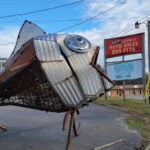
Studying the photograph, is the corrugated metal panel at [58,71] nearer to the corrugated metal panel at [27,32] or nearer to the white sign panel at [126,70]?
the corrugated metal panel at [27,32]

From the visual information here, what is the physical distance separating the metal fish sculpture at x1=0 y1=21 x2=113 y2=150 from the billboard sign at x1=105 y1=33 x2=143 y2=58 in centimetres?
1908

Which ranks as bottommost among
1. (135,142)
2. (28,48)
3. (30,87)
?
(135,142)

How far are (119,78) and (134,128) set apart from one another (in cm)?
1385

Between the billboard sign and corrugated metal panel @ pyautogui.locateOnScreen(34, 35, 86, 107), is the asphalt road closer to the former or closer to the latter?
corrugated metal panel @ pyautogui.locateOnScreen(34, 35, 86, 107)

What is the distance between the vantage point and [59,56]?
7.62 m

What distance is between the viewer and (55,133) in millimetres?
11523

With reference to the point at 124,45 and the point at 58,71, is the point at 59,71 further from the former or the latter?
the point at 124,45

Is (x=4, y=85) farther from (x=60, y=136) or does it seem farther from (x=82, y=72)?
(x=60, y=136)

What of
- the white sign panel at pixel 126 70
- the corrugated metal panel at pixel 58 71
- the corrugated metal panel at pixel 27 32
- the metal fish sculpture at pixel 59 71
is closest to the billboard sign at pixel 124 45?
the white sign panel at pixel 126 70

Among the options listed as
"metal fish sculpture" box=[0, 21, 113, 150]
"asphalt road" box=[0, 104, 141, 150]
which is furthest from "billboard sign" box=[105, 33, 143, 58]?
"metal fish sculpture" box=[0, 21, 113, 150]

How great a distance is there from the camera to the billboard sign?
26989 millimetres

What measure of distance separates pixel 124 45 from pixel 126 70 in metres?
1.82

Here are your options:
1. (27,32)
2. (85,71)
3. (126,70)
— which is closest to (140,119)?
(27,32)

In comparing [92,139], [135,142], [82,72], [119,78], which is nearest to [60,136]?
[92,139]
